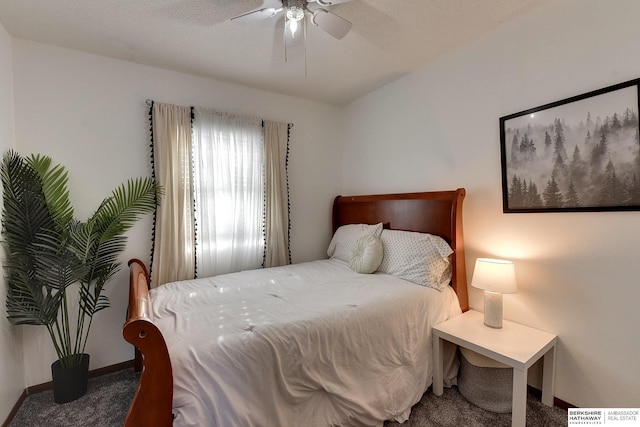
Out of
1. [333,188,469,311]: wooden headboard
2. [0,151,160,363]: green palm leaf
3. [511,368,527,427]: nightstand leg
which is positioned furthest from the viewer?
[333,188,469,311]: wooden headboard

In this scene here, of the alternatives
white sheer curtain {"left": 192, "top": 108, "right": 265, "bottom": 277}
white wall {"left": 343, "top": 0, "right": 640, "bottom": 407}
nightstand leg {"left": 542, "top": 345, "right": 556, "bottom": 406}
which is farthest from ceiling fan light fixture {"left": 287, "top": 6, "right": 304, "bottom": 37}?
nightstand leg {"left": 542, "top": 345, "right": 556, "bottom": 406}

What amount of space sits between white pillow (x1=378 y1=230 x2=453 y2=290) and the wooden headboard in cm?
8

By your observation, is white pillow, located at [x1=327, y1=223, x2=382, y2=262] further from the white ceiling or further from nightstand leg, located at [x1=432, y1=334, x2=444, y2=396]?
the white ceiling

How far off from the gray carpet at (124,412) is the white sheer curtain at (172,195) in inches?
33.3

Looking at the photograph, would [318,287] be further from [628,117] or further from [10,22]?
[10,22]

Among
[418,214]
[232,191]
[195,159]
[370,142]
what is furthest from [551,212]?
[195,159]

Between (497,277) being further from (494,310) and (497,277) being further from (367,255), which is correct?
(367,255)

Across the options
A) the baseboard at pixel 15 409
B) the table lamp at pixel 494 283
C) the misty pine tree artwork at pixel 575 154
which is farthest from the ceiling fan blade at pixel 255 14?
the baseboard at pixel 15 409

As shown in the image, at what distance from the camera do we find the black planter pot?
1895 millimetres

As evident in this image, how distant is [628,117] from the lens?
4.94 ft

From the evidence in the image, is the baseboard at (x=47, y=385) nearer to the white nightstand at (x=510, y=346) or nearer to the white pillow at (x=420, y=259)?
the white pillow at (x=420, y=259)

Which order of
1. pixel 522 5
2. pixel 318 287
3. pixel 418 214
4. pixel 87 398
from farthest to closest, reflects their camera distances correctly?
pixel 418 214
pixel 318 287
pixel 87 398
pixel 522 5

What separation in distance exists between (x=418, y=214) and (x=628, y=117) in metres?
1.38

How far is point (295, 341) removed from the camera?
1.42 m
